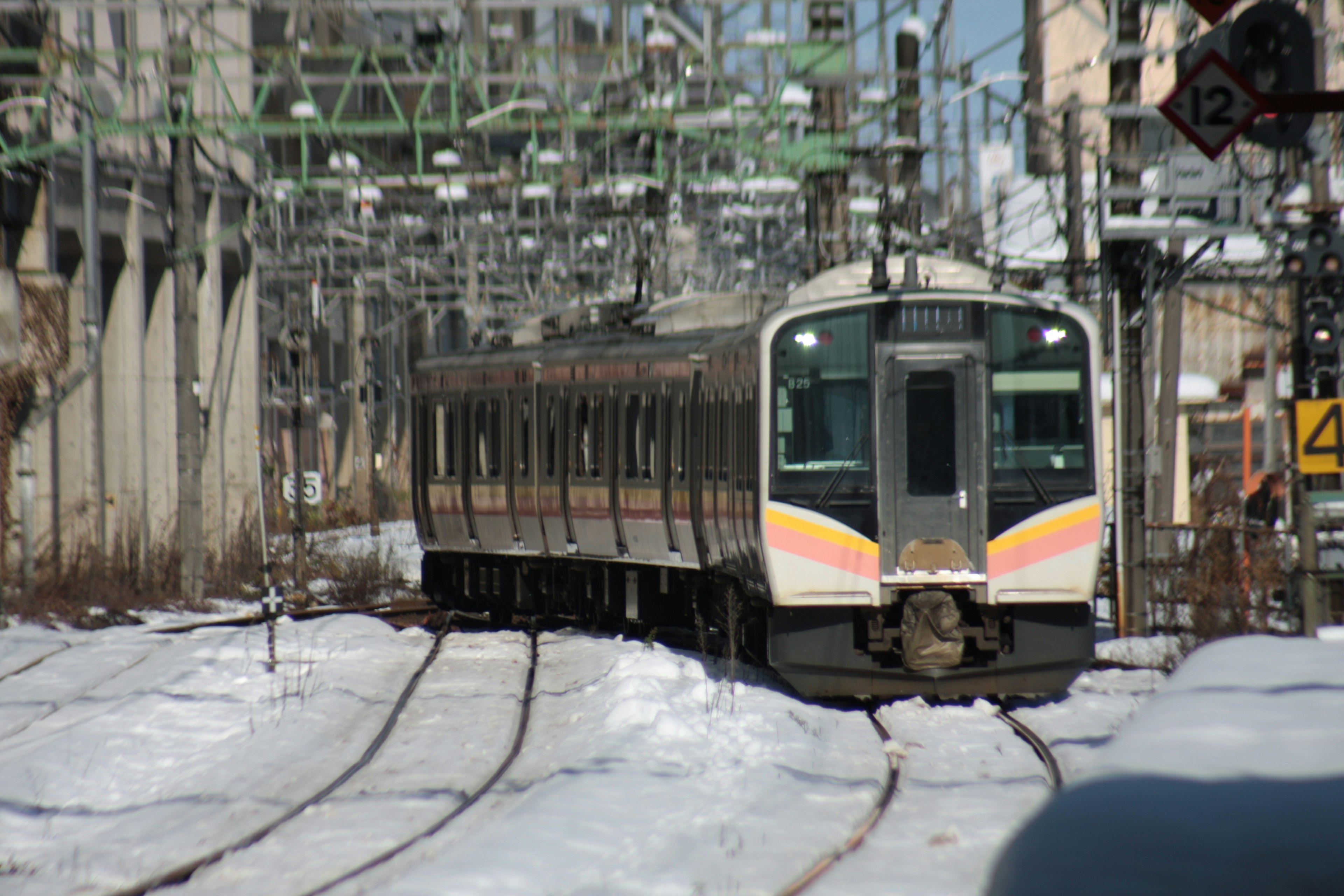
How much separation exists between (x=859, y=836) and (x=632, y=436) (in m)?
8.18

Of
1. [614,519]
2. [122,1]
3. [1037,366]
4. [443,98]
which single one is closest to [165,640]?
[614,519]

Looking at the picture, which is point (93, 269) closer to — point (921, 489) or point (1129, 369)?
point (1129, 369)

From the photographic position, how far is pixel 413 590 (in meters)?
23.4

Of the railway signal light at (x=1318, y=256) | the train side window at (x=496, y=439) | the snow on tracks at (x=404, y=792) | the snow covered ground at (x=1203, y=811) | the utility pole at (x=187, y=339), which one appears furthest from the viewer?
the utility pole at (x=187, y=339)

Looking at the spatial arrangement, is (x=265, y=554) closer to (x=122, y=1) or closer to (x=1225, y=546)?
(x=122, y=1)

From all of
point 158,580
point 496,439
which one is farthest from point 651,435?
point 158,580

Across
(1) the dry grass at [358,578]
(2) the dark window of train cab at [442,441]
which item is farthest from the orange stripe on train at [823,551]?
(1) the dry grass at [358,578]

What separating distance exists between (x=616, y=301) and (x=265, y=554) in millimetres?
4426

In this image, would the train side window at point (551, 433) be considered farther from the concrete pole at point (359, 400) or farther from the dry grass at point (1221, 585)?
the concrete pole at point (359, 400)

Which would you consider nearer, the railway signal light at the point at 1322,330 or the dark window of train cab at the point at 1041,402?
the dark window of train cab at the point at 1041,402

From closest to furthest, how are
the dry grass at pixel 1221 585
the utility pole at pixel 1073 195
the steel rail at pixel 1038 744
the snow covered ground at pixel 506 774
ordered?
1. the snow covered ground at pixel 506 774
2. the steel rail at pixel 1038 744
3. the dry grass at pixel 1221 585
4. the utility pole at pixel 1073 195

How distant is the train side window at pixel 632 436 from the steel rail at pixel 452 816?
118 inches

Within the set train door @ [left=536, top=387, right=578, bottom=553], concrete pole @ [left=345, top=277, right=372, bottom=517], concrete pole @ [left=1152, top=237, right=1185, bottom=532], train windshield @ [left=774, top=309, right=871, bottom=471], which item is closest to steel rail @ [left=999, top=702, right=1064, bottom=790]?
train windshield @ [left=774, top=309, right=871, bottom=471]

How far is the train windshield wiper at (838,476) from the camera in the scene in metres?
12.0
